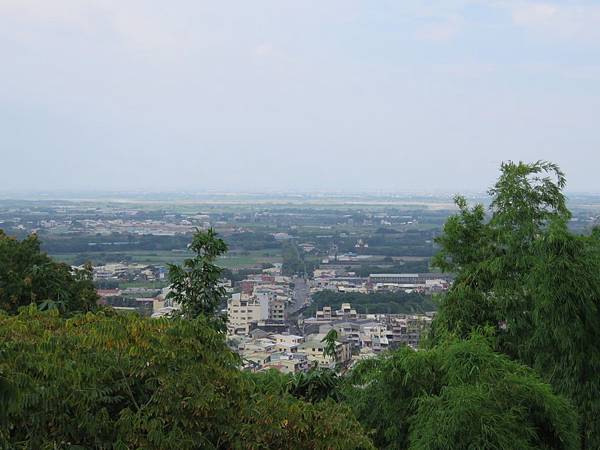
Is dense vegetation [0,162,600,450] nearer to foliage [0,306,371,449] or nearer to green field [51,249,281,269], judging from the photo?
foliage [0,306,371,449]

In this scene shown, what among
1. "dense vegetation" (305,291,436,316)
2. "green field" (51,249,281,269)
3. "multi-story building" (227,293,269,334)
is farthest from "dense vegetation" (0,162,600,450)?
"green field" (51,249,281,269)

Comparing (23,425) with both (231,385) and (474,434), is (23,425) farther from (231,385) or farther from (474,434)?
(474,434)

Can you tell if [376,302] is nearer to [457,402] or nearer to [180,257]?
[180,257]

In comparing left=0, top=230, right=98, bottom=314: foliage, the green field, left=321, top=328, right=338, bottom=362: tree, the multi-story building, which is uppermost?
left=0, top=230, right=98, bottom=314: foliage

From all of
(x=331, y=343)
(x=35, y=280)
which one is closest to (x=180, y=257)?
(x=35, y=280)

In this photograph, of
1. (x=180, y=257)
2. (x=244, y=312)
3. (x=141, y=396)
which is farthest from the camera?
(x=180, y=257)

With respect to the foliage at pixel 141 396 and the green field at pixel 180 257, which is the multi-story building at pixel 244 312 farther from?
the green field at pixel 180 257

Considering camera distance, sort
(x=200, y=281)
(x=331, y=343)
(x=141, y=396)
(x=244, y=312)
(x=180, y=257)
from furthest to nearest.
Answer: (x=180, y=257)
(x=244, y=312)
(x=200, y=281)
(x=331, y=343)
(x=141, y=396)
